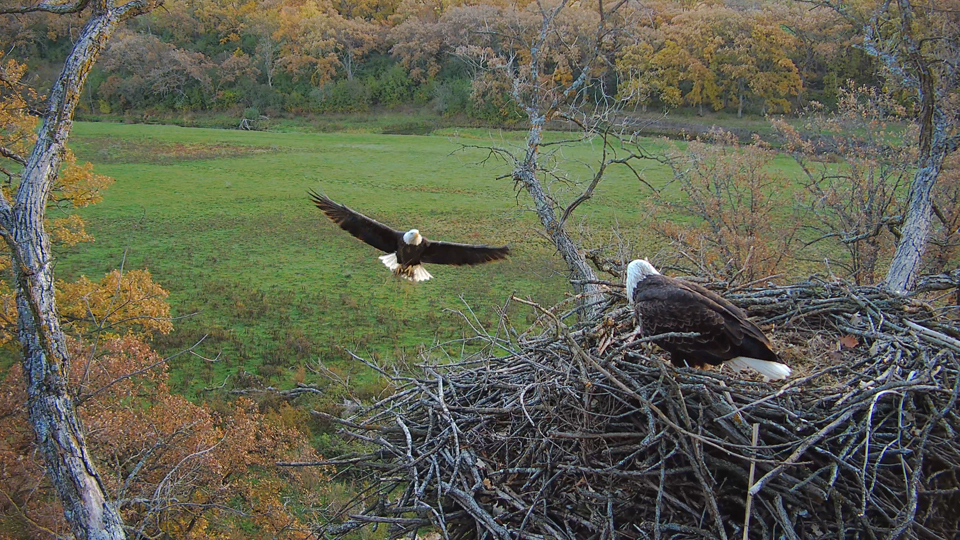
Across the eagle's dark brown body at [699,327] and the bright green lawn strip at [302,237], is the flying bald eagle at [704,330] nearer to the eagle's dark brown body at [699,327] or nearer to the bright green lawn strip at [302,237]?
the eagle's dark brown body at [699,327]

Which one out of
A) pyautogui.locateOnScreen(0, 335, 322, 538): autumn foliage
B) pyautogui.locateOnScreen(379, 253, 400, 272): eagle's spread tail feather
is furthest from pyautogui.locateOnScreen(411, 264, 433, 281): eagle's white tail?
pyautogui.locateOnScreen(0, 335, 322, 538): autumn foliage

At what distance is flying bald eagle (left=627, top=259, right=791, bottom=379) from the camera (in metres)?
3.71

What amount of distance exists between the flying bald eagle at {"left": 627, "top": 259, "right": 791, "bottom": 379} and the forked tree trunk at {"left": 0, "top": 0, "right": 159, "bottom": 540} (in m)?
3.75

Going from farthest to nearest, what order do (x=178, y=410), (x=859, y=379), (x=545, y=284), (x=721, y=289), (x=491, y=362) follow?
1. (x=545, y=284)
2. (x=178, y=410)
3. (x=721, y=289)
4. (x=491, y=362)
5. (x=859, y=379)

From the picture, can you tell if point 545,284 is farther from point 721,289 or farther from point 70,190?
point 721,289

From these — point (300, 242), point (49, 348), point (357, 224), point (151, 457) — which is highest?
point (357, 224)

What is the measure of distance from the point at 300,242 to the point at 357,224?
1439cm

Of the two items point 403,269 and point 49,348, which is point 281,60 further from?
point 49,348

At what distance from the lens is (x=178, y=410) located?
7.89 metres

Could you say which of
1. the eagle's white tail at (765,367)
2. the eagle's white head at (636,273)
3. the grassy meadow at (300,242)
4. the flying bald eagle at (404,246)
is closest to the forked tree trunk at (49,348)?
the grassy meadow at (300,242)

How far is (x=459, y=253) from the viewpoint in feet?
25.6

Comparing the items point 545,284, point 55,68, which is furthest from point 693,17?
point 55,68

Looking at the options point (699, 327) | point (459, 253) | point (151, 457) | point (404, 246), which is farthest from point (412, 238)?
point (699, 327)

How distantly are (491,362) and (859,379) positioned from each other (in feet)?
6.86
